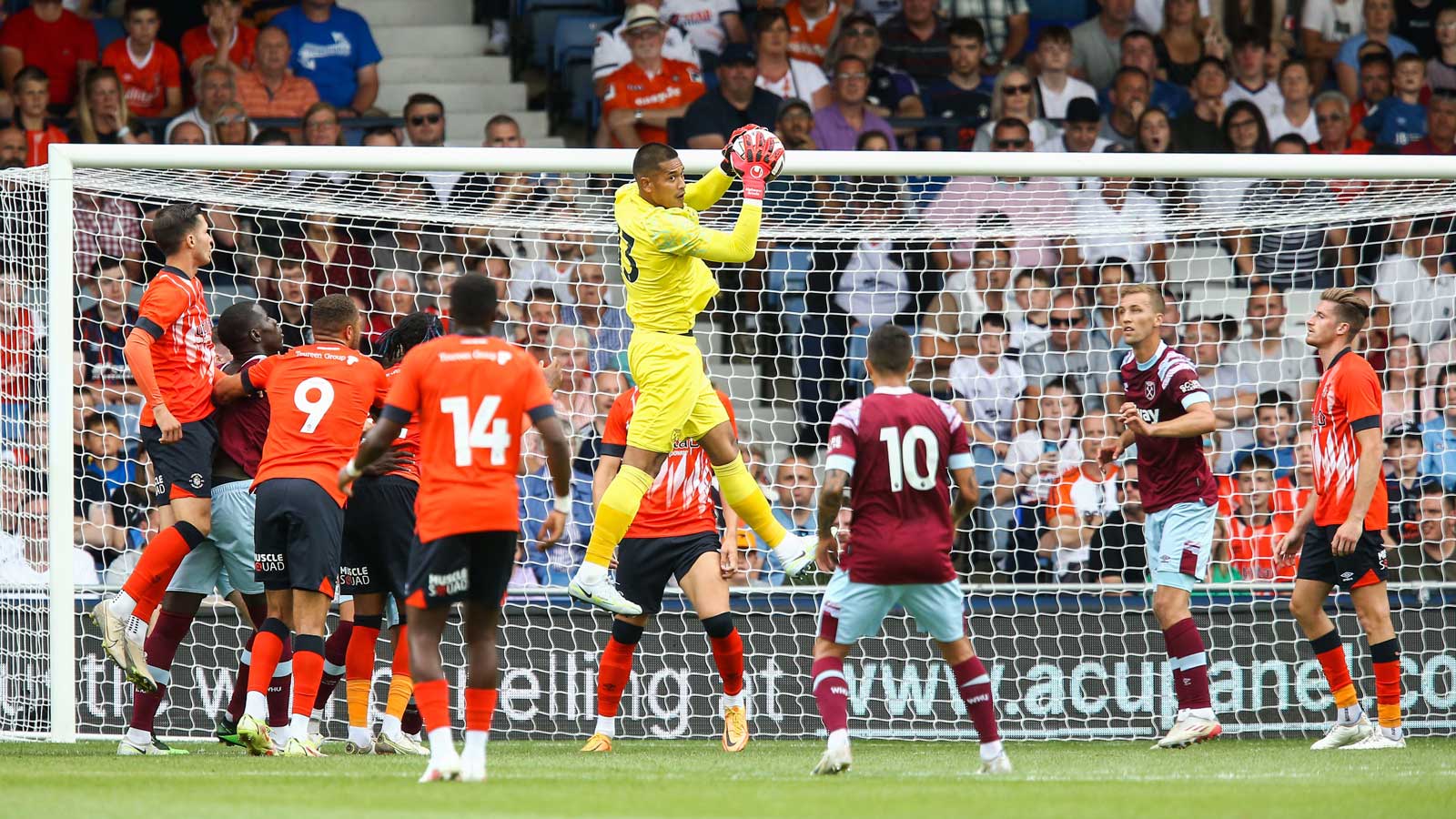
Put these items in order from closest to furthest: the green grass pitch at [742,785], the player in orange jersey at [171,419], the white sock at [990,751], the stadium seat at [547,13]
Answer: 1. the green grass pitch at [742,785]
2. the white sock at [990,751]
3. the player in orange jersey at [171,419]
4. the stadium seat at [547,13]

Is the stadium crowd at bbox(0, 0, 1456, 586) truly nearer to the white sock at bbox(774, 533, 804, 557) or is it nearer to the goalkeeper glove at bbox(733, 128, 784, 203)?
the white sock at bbox(774, 533, 804, 557)

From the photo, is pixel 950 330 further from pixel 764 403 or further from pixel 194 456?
pixel 194 456

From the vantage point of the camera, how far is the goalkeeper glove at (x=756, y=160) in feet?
24.6

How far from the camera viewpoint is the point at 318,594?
7.49m

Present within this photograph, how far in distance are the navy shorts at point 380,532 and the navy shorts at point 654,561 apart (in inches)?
45.9

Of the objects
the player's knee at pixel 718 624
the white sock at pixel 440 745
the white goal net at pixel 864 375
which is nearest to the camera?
the white sock at pixel 440 745

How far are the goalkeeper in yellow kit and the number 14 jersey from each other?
1.44 m

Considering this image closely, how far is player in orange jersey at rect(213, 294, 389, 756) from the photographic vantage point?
7.44 meters

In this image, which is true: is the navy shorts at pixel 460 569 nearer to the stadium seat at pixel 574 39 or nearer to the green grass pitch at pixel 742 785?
the green grass pitch at pixel 742 785

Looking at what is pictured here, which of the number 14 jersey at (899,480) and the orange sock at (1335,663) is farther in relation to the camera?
the orange sock at (1335,663)

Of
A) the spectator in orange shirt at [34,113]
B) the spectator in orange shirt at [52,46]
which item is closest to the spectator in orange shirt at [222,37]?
the spectator in orange shirt at [52,46]

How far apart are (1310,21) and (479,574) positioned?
11905 millimetres

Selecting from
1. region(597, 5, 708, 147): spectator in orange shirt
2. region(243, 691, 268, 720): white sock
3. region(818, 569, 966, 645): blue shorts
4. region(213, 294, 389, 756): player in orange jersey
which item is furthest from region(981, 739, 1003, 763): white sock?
region(597, 5, 708, 147): spectator in orange shirt

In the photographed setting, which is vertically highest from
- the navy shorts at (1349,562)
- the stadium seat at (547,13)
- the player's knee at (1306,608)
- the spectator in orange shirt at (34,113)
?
the stadium seat at (547,13)
